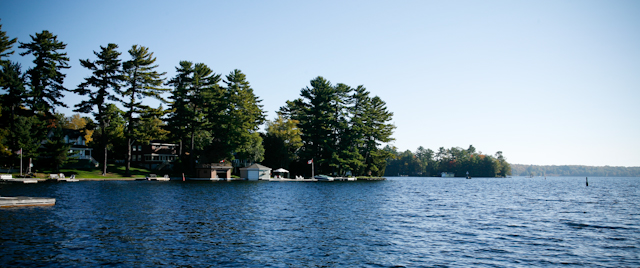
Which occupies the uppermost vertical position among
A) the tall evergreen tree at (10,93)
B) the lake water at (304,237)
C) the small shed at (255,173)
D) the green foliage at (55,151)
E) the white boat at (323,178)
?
the tall evergreen tree at (10,93)

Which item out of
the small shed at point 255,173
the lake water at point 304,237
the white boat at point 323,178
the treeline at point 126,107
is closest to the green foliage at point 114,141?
the treeline at point 126,107

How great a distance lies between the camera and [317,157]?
10431cm

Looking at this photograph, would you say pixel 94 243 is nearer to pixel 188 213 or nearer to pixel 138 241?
pixel 138 241

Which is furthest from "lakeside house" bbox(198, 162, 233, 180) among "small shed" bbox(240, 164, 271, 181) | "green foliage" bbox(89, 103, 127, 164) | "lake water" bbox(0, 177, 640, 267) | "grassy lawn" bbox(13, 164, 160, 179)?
"lake water" bbox(0, 177, 640, 267)

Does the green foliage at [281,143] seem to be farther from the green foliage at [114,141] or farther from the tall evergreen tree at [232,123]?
the green foliage at [114,141]

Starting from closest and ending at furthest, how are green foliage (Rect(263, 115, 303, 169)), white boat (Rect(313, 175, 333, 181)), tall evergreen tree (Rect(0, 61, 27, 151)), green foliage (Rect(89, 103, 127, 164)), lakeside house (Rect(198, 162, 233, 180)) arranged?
tall evergreen tree (Rect(0, 61, 27, 151)), lakeside house (Rect(198, 162, 233, 180)), white boat (Rect(313, 175, 333, 181)), green foliage (Rect(89, 103, 127, 164)), green foliage (Rect(263, 115, 303, 169))

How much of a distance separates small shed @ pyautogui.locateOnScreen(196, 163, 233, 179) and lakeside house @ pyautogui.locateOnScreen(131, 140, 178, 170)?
62.7ft

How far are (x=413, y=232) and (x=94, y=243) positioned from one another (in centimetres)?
1761

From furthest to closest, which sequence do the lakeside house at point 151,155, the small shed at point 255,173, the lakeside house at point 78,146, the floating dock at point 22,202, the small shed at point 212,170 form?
the lakeside house at point 151,155 → the small shed at point 255,173 → the lakeside house at point 78,146 → the small shed at point 212,170 → the floating dock at point 22,202

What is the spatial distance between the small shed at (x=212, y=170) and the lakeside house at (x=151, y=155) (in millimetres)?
19119

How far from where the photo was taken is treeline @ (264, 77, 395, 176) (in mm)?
101375

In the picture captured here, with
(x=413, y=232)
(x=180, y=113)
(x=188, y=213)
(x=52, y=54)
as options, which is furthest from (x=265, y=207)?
(x=52, y=54)

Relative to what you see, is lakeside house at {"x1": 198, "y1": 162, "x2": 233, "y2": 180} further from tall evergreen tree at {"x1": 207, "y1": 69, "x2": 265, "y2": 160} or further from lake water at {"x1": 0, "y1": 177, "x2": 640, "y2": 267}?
lake water at {"x1": 0, "y1": 177, "x2": 640, "y2": 267}

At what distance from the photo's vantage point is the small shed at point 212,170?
→ 292 feet
